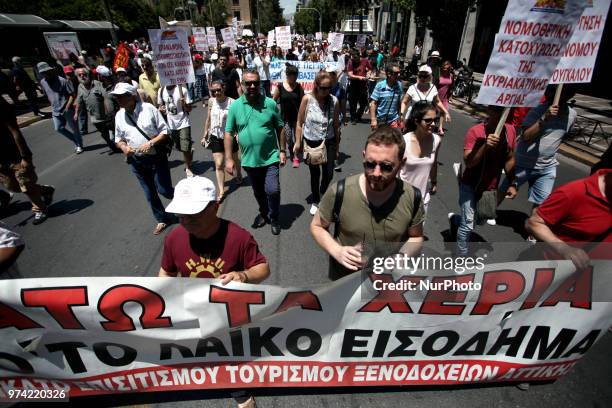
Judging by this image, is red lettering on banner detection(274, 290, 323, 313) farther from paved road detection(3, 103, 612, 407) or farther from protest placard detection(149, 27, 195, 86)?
protest placard detection(149, 27, 195, 86)

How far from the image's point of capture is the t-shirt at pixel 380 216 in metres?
2.03

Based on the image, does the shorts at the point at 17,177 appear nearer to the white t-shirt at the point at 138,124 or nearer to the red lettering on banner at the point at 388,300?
the white t-shirt at the point at 138,124

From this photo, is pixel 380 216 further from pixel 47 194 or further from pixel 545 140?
pixel 47 194

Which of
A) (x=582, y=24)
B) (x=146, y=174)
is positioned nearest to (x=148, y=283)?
(x=146, y=174)

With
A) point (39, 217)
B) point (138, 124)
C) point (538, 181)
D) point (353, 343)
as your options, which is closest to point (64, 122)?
point (39, 217)

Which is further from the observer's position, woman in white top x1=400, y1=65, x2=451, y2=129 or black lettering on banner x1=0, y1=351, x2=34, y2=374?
Answer: woman in white top x1=400, y1=65, x2=451, y2=129

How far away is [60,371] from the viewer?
2.02 m

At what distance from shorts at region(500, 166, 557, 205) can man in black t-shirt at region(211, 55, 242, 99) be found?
6858 millimetres

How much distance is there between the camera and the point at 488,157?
3111 mm

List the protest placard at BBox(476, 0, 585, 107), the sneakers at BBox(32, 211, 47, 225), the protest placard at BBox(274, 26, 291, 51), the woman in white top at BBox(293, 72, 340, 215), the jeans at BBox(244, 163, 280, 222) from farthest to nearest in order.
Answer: the protest placard at BBox(274, 26, 291, 51)
the sneakers at BBox(32, 211, 47, 225)
the woman in white top at BBox(293, 72, 340, 215)
the jeans at BBox(244, 163, 280, 222)
the protest placard at BBox(476, 0, 585, 107)

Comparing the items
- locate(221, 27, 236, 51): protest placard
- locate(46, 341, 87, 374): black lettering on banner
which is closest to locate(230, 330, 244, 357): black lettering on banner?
locate(46, 341, 87, 374): black lettering on banner

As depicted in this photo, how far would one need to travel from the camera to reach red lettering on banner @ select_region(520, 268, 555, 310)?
1.88 metres

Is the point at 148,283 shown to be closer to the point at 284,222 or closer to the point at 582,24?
the point at 284,222

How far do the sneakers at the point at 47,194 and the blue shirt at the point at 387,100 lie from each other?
5903mm
